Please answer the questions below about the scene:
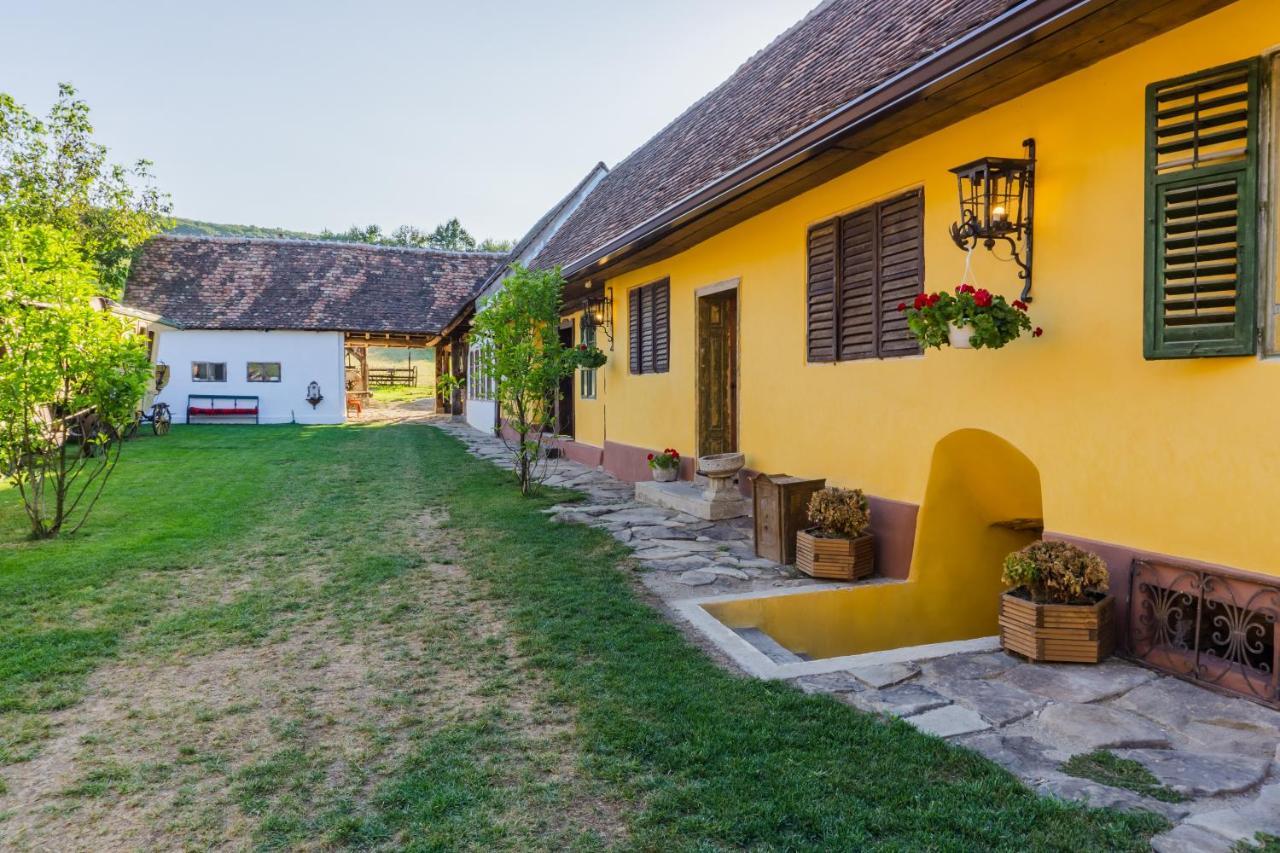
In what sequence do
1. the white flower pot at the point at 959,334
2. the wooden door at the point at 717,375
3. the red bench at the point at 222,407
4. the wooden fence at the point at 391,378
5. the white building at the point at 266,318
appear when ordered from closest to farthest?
the white flower pot at the point at 959,334, the wooden door at the point at 717,375, the red bench at the point at 222,407, the white building at the point at 266,318, the wooden fence at the point at 391,378

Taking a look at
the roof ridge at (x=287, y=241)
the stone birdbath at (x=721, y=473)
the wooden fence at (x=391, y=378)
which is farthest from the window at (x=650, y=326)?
the wooden fence at (x=391, y=378)

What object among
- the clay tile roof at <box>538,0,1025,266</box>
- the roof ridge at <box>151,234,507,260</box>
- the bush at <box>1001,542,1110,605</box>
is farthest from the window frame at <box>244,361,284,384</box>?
the bush at <box>1001,542,1110,605</box>

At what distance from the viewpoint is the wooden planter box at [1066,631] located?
353cm

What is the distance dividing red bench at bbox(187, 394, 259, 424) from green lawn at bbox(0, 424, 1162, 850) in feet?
56.8

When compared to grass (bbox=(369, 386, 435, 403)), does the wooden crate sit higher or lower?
lower

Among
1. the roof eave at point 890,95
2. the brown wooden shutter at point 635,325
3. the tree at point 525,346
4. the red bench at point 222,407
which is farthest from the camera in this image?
the red bench at point 222,407

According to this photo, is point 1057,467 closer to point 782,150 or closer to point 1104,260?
point 1104,260

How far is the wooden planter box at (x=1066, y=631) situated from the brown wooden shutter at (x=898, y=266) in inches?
81.7

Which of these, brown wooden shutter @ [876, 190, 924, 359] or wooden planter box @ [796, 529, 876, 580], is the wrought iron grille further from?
brown wooden shutter @ [876, 190, 924, 359]

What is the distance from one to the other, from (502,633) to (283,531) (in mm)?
3796

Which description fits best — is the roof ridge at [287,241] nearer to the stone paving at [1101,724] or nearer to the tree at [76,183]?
the tree at [76,183]

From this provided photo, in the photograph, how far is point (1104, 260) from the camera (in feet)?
12.4

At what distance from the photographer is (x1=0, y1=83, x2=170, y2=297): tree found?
22.8m

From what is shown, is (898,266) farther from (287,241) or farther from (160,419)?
(287,241)
